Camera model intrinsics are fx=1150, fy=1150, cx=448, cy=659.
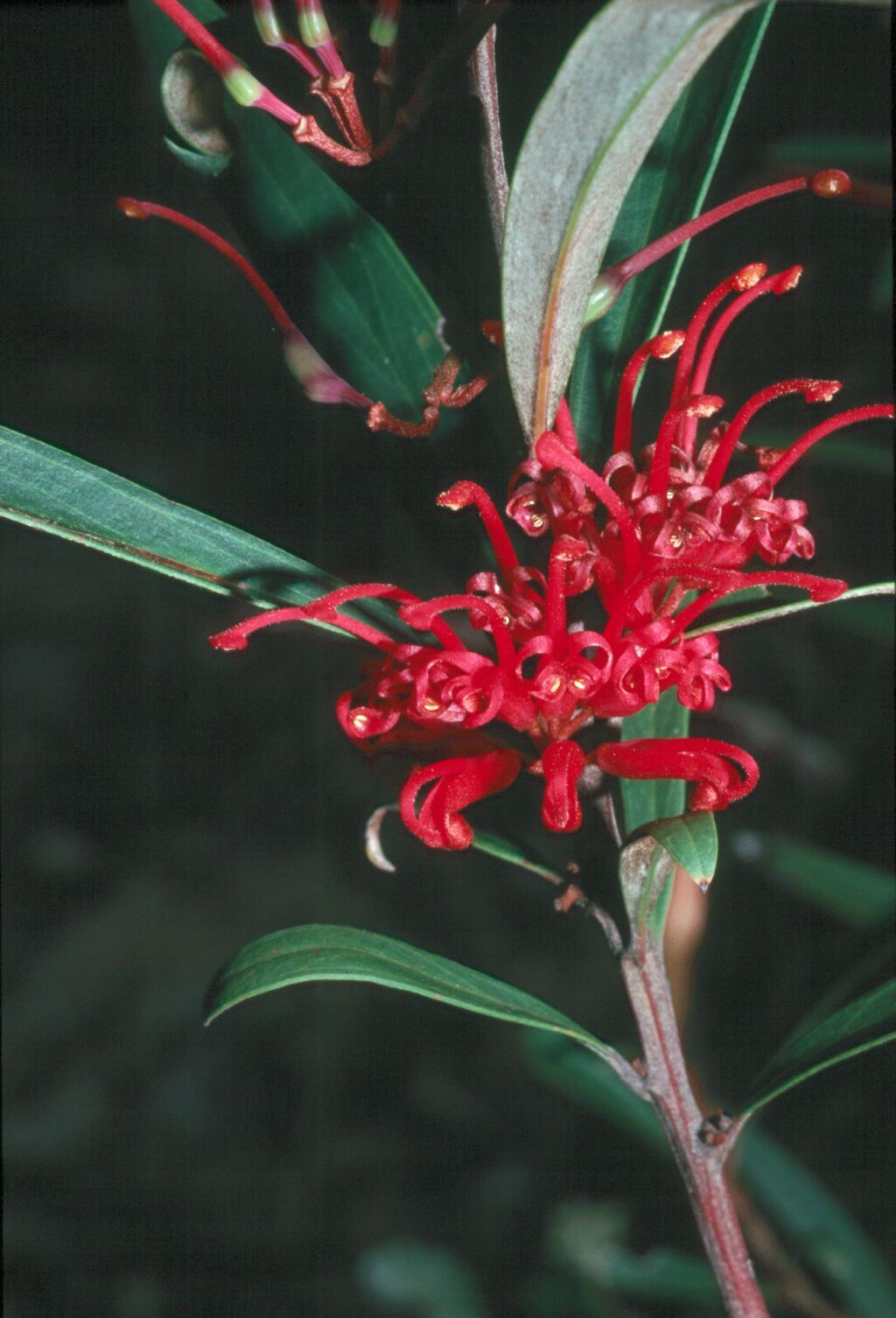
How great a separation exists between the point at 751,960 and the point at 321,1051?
106cm

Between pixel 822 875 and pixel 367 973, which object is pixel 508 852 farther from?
pixel 822 875

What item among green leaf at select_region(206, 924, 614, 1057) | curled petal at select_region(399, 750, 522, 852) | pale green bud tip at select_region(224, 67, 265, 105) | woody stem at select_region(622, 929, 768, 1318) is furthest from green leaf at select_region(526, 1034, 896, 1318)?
pale green bud tip at select_region(224, 67, 265, 105)

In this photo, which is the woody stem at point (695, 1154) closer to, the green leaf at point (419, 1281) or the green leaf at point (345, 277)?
the green leaf at point (345, 277)

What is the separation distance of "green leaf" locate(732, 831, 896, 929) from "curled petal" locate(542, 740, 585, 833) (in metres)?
0.74

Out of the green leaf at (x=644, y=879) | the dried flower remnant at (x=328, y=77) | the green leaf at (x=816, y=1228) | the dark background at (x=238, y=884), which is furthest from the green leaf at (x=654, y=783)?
the green leaf at (x=816, y=1228)

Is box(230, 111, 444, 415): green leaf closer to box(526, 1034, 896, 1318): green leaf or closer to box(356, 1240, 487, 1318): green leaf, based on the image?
box(526, 1034, 896, 1318): green leaf

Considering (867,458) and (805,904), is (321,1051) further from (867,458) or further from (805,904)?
(867,458)

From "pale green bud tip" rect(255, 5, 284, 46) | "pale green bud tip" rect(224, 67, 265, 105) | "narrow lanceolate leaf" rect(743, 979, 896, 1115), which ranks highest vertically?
"pale green bud tip" rect(255, 5, 284, 46)

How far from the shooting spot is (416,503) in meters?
0.87

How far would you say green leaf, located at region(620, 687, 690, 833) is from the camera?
87 cm

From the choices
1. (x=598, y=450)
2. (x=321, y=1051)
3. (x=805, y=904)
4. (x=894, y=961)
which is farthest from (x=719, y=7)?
(x=321, y=1051)

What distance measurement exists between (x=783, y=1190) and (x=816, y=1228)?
57 mm

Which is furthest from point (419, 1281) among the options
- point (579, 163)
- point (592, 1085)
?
point (579, 163)

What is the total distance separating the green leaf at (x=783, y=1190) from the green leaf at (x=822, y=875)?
33 centimetres
